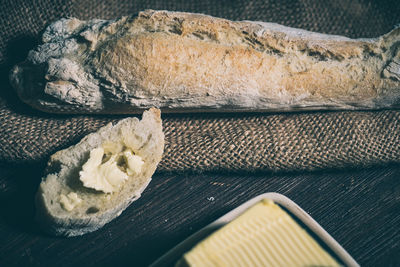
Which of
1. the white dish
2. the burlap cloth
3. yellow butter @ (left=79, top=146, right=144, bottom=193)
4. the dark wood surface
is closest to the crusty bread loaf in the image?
the burlap cloth

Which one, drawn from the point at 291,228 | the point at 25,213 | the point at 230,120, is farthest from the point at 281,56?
the point at 25,213

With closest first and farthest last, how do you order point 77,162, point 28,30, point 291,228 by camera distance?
point 291,228, point 77,162, point 28,30

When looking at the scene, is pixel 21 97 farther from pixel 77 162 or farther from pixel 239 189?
pixel 239 189

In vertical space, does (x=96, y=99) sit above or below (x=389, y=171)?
above

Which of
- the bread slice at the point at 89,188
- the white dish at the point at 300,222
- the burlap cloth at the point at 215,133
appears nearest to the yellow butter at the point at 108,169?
the bread slice at the point at 89,188

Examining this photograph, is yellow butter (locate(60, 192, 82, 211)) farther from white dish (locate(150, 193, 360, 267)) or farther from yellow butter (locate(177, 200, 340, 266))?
yellow butter (locate(177, 200, 340, 266))

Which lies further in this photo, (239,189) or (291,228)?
(239,189)

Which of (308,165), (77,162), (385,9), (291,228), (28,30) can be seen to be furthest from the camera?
(385,9)

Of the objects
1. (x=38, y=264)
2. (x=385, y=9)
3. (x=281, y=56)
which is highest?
(x=385, y=9)
